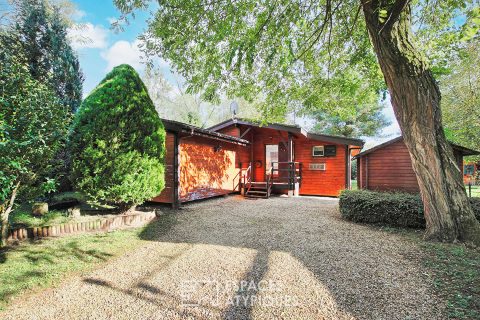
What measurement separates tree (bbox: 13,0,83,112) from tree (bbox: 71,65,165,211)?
5403 millimetres

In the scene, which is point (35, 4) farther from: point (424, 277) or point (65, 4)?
point (424, 277)

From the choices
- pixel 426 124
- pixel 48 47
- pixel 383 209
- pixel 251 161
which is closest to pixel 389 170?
pixel 383 209

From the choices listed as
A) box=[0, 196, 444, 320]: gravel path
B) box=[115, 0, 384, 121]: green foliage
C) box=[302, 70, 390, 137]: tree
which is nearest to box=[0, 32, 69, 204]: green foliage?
box=[0, 196, 444, 320]: gravel path

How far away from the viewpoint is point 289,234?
15.6 ft

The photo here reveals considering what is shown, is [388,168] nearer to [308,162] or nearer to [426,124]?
[308,162]

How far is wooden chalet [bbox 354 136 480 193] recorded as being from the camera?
772cm

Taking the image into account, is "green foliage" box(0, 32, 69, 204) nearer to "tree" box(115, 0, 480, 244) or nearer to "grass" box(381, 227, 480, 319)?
"tree" box(115, 0, 480, 244)

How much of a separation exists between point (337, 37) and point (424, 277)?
583cm

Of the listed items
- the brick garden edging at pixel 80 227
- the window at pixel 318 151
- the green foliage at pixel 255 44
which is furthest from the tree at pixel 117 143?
the window at pixel 318 151

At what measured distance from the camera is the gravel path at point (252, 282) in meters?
2.27

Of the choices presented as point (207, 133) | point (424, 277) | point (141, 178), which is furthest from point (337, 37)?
point (141, 178)

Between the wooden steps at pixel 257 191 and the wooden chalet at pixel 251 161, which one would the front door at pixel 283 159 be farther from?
the wooden steps at pixel 257 191

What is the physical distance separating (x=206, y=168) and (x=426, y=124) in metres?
7.23

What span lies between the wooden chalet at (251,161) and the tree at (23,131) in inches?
145
